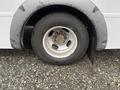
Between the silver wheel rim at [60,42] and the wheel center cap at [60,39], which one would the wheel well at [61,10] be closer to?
the silver wheel rim at [60,42]

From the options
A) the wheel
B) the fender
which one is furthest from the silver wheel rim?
the fender

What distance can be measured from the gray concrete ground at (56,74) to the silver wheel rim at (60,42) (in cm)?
23

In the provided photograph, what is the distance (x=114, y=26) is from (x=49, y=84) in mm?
1290

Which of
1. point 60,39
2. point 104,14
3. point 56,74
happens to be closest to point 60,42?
point 60,39

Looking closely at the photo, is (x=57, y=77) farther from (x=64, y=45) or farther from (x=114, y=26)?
(x=114, y=26)

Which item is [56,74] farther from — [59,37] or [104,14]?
[104,14]

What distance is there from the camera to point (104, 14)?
4.11 metres

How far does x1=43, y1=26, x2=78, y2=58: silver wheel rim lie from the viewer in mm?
4422

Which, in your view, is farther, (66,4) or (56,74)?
(56,74)

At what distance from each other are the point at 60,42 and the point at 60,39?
6 cm

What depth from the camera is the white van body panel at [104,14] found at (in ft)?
13.4

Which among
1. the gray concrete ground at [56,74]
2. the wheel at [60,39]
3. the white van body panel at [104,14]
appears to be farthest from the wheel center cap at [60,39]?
the white van body panel at [104,14]

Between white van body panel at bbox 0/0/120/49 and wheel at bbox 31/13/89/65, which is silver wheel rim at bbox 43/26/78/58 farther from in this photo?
white van body panel at bbox 0/0/120/49

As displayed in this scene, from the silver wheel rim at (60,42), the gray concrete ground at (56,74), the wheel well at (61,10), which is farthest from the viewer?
the silver wheel rim at (60,42)
